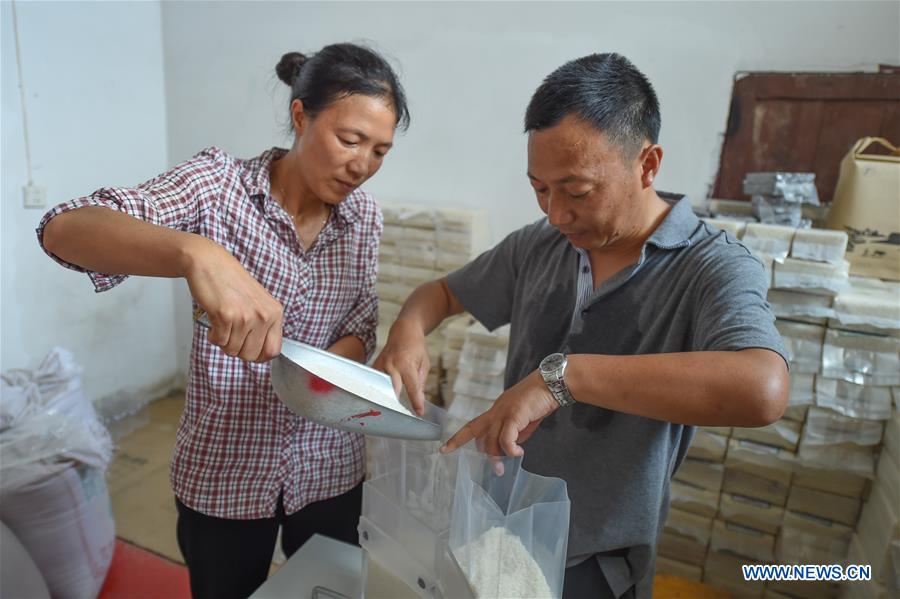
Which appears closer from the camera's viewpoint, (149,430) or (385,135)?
(385,135)

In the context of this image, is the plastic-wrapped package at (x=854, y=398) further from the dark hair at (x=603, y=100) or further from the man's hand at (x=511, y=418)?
the man's hand at (x=511, y=418)

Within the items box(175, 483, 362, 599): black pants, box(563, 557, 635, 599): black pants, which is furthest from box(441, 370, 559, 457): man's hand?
box(175, 483, 362, 599): black pants

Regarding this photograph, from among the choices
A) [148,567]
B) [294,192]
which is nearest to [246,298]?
[294,192]

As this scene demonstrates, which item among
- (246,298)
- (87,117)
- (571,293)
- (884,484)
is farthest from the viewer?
(87,117)

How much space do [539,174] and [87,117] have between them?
2749 mm

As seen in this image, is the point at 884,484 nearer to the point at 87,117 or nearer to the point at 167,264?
the point at 167,264

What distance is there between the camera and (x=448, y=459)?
0.82 meters

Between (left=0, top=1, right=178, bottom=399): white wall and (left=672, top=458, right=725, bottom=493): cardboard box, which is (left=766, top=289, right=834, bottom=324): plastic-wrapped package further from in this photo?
(left=0, top=1, right=178, bottom=399): white wall

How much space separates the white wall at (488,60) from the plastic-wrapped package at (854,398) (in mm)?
857

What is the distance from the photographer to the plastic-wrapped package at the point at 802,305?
1673 millimetres

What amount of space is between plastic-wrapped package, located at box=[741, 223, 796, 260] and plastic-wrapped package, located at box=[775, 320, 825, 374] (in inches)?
9.0

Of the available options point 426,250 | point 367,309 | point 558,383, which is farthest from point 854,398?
point 426,250

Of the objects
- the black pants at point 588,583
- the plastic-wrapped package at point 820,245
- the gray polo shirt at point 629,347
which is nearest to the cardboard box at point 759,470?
the plastic-wrapped package at point 820,245

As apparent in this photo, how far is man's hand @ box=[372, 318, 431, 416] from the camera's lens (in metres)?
1.02
